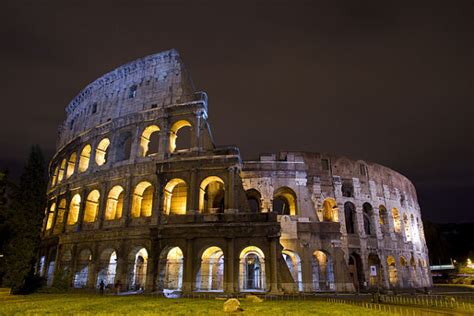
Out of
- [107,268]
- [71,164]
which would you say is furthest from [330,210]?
[71,164]

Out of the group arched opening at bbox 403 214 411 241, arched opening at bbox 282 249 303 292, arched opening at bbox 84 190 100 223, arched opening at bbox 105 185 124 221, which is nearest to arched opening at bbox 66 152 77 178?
arched opening at bbox 84 190 100 223

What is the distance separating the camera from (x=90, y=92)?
3141 cm

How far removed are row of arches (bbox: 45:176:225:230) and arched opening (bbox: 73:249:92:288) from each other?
252 centimetres

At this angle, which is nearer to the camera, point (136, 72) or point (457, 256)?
point (136, 72)

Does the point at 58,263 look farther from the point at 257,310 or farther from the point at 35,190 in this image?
the point at 257,310

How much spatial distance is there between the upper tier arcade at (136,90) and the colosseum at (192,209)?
11cm

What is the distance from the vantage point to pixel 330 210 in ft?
94.1

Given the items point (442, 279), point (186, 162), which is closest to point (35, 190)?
point (186, 162)

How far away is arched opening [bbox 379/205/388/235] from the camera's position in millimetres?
30677

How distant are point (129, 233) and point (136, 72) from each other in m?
14.1

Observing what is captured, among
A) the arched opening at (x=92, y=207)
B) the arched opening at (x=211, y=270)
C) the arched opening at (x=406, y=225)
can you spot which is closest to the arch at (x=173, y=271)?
the arched opening at (x=211, y=270)

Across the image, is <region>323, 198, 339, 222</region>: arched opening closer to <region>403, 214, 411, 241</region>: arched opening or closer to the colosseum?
the colosseum

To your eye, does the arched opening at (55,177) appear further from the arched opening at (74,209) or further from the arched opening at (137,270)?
the arched opening at (137,270)

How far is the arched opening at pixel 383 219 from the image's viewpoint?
30.7 meters
